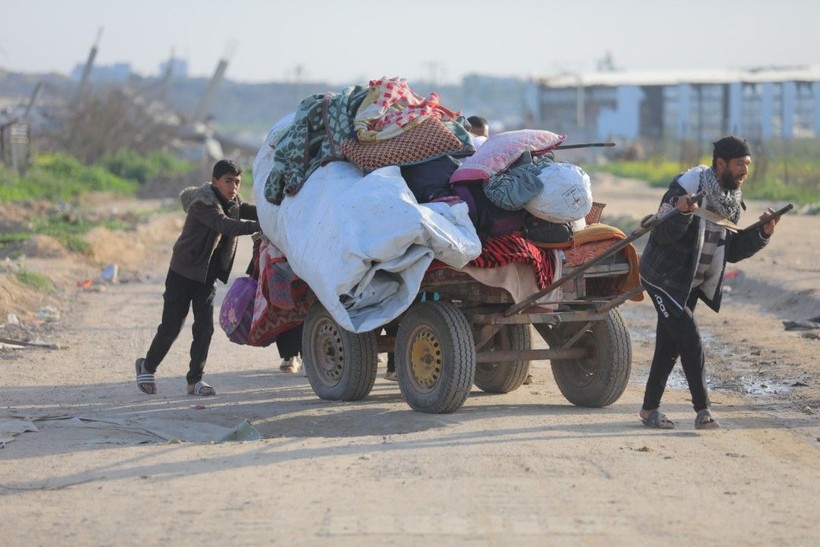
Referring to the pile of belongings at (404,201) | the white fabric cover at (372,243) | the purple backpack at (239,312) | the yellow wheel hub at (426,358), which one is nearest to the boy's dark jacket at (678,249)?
the pile of belongings at (404,201)

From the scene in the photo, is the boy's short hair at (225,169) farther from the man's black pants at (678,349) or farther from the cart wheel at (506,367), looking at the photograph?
the man's black pants at (678,349)

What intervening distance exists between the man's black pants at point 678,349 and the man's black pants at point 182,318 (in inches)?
140

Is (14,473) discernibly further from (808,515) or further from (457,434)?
(808,515)

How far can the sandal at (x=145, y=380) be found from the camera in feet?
33.7

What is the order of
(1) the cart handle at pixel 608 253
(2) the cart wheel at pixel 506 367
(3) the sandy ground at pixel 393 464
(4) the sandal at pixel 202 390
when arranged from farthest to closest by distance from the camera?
(4) the sandal at pixel 202 390 < (2) the cart wheel at pixel 506 367 < (1) the cart handle at pixel 608 253 < (3) the sandy ground at pixel 393 464

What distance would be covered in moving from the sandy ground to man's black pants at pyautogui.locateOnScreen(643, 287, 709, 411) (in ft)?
0.83

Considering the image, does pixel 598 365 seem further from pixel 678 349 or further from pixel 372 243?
pixel 372 243

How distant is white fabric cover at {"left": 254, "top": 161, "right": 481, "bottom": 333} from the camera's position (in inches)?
321

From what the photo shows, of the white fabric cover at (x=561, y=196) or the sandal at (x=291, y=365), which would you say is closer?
the white fabric cover at (x=561, y=196)

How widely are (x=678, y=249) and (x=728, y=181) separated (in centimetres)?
48

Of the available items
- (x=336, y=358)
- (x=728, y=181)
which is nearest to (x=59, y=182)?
(x=336, y=358)

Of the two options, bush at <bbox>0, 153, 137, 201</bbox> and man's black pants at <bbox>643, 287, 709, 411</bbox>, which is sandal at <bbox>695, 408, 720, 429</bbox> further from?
bush at <bbox>0, 153, 137, 201</bbox>

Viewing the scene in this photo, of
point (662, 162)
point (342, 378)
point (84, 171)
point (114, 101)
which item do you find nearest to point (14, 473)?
point (342, 378)

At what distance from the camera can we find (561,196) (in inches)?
334
